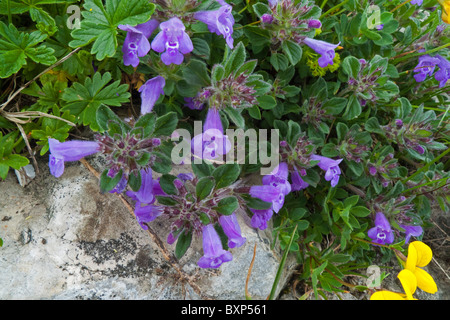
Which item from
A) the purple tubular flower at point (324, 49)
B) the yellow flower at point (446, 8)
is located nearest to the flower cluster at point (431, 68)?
the yellow flower at point (446, 8)

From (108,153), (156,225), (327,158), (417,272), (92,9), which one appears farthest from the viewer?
(327,158)

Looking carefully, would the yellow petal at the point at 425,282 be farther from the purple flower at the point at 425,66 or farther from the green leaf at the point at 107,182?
the green leaf at the point at 107,182

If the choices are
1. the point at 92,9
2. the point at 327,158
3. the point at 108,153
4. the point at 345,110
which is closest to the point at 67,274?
the point at 108,153

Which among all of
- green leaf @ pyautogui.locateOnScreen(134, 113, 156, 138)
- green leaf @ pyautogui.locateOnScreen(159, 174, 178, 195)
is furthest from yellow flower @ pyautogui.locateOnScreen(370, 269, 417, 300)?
green leaf @ pyautogui.locateOnScreen(134, 113, 156, 138)

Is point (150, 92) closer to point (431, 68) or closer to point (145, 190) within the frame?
point (145, 190)

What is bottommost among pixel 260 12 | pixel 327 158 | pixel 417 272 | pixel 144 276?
pixel 144 276

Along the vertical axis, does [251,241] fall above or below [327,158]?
below

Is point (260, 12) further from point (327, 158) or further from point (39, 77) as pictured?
point (39, 77)
